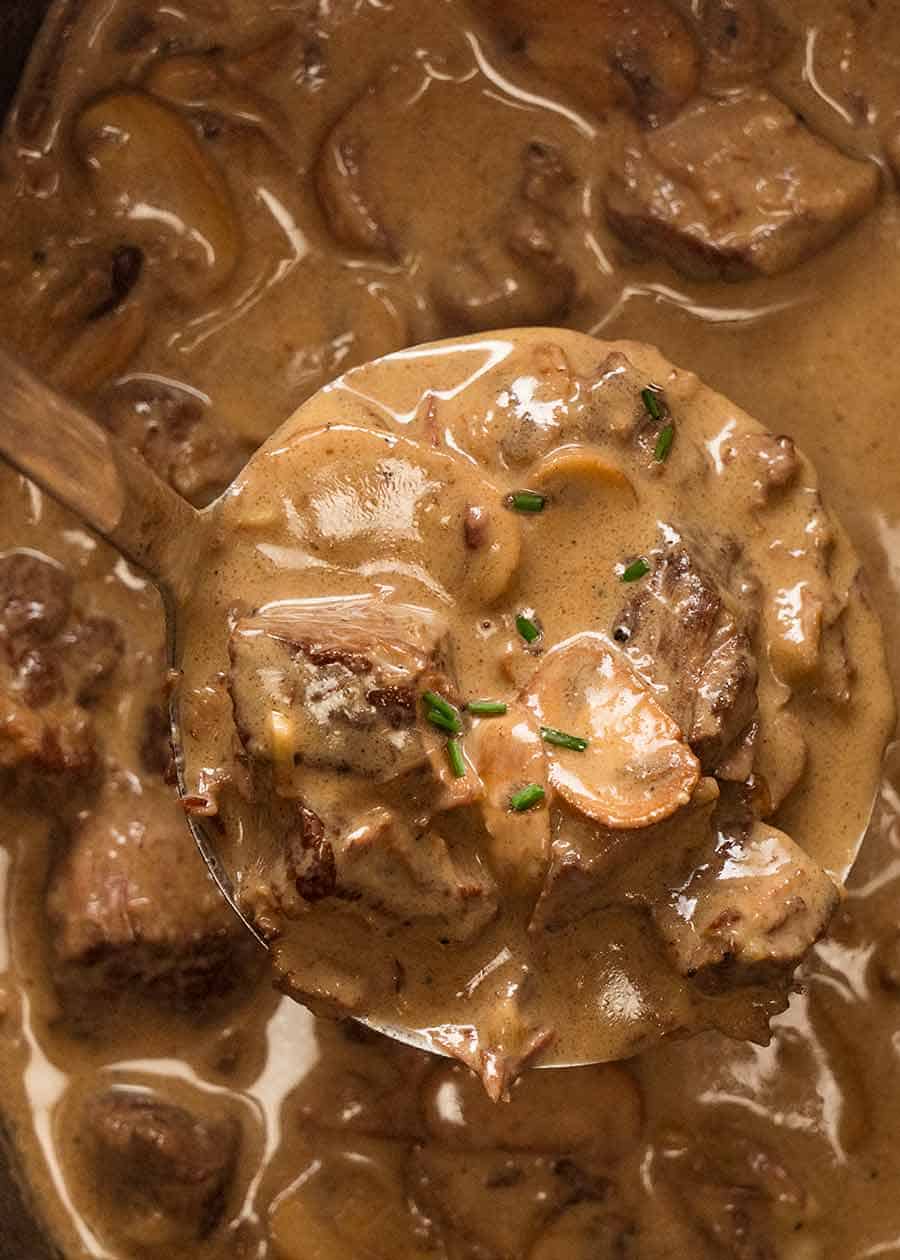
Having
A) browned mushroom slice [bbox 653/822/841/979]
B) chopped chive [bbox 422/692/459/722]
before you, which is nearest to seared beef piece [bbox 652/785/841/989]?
browned mushroom slice [bbox 653/822/841/979]

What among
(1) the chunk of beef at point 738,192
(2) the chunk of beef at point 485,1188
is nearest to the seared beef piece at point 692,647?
(1) the chunk of beef at point 738,192

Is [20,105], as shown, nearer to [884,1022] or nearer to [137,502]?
[137,502]

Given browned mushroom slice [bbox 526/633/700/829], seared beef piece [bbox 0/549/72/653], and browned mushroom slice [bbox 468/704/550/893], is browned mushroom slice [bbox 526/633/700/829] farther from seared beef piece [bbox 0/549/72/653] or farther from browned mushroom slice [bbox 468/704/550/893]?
seared beef piece [bbox 0/549/72/653]

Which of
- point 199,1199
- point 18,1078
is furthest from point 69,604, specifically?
point 199,1199

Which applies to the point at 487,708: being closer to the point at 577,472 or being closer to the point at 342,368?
the point at 577,472

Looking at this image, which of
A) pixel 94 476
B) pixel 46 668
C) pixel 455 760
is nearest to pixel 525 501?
pixel 455 760

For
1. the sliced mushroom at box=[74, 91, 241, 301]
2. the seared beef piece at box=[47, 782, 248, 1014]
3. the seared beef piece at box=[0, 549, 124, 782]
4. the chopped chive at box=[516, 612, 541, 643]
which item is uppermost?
the sliced mushroom at box=[74, 91, 241, 301]
